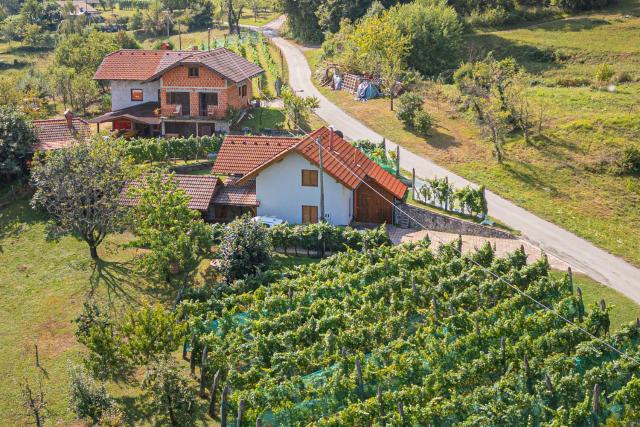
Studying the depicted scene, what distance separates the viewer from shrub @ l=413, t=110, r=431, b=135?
57281mm

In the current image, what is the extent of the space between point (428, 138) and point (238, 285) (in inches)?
1058

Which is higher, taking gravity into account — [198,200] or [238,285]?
[198,200]

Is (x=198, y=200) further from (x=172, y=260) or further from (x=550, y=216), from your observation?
(x=550, y=216)

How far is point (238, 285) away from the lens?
3497 cm

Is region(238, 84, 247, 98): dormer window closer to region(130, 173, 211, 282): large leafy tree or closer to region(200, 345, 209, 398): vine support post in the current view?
region(130, 173, 211, 282): large leafy tree

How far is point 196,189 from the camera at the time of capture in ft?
147

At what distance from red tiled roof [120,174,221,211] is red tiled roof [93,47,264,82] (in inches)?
631

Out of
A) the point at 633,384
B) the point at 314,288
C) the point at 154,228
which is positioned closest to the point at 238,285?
the point at 314,288

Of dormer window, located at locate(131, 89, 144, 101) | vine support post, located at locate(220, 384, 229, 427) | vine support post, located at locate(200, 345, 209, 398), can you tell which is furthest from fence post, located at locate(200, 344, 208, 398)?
dormer window, located at locate(131, 89, 144, 101)

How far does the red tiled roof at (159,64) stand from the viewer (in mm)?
59781

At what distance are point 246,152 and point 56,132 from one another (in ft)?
48.7

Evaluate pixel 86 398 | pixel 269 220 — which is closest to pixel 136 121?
pixel 269 220

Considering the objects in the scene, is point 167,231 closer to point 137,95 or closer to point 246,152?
point 246,152

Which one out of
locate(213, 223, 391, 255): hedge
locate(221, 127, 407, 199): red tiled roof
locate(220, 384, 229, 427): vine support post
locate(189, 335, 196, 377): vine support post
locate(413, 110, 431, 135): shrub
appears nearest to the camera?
locate(220, 384, 229, 427): vine support post
